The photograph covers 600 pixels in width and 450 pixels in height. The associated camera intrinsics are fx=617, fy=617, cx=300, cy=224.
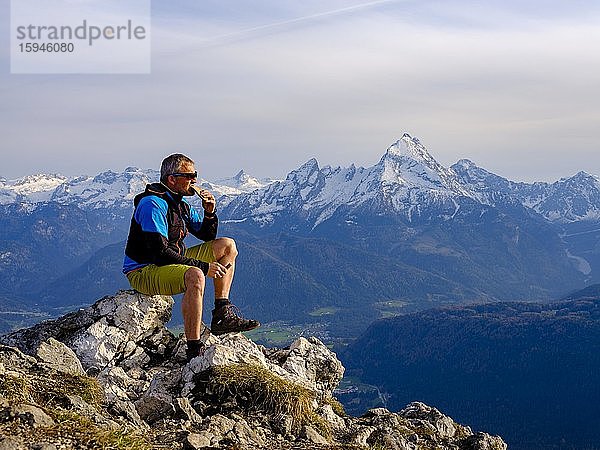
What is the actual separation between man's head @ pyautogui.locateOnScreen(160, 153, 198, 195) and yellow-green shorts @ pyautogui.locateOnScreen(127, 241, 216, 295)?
1.61m

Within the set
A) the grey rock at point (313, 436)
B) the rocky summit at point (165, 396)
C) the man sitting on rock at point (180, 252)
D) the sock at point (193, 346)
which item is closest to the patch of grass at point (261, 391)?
the rocky summit at point (165, 396)

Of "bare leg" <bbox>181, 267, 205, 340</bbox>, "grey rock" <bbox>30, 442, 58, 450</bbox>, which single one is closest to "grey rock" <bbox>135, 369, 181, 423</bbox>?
"bare leg" <bbox>181, 267, 205, 340</bbox>

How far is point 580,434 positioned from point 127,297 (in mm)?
212870

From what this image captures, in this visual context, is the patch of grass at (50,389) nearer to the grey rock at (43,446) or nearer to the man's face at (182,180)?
the grey rock at (43,446)

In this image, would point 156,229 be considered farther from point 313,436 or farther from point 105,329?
point 313,436

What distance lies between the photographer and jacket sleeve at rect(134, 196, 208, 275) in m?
12.0

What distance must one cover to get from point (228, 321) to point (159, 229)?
9.14 ft

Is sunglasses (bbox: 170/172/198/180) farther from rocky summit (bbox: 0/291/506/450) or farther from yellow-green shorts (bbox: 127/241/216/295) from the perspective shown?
rocky summit (bbox: 0/291/506/450)

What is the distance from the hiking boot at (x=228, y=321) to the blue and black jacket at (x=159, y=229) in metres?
1.58

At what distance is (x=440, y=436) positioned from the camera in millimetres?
13625

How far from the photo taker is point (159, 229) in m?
12.1

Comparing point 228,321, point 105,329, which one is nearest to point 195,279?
point 228,321

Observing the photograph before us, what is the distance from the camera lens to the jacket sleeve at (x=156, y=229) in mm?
12008

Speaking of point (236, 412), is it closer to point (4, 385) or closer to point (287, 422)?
point (287, 422)
